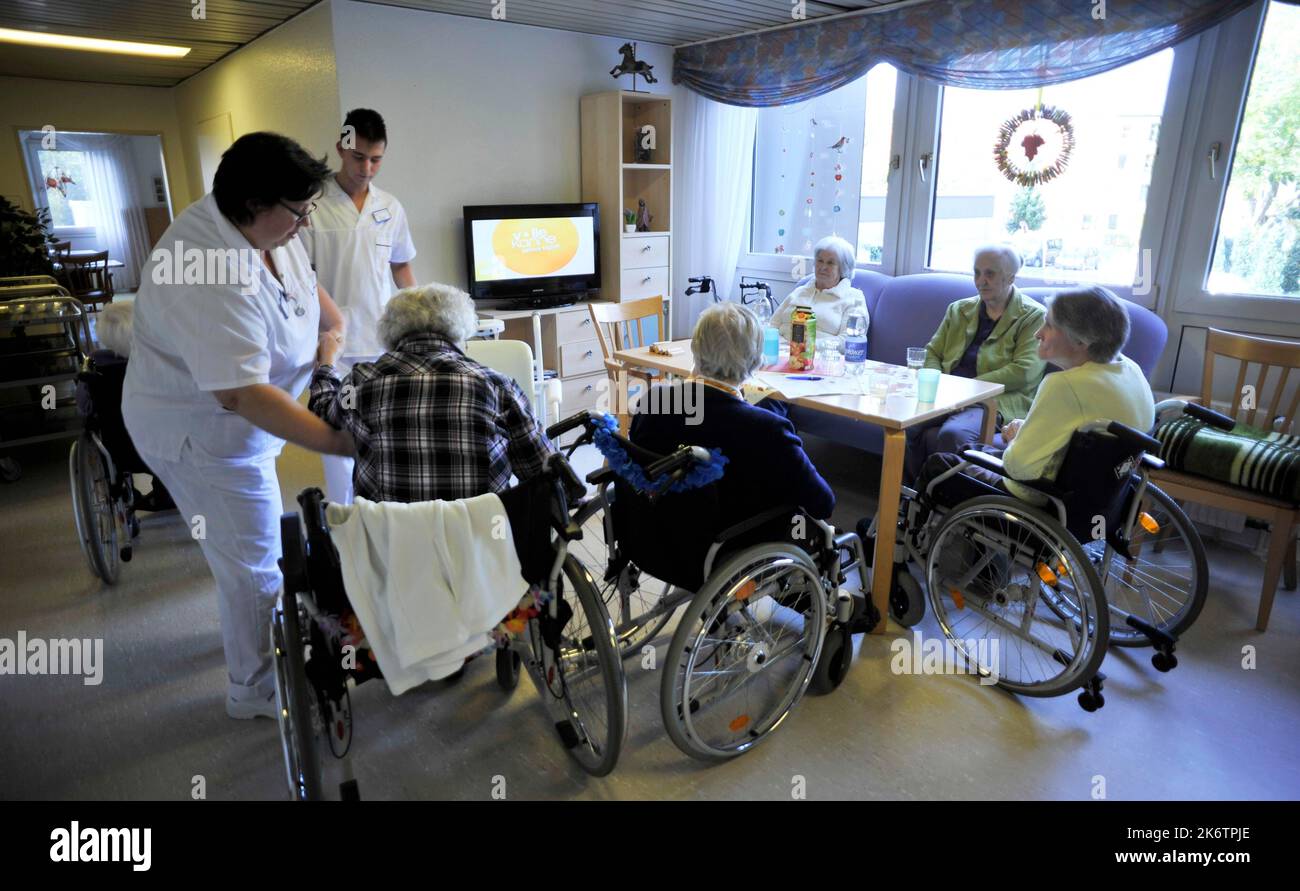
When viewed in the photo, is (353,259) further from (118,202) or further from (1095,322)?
(118,202)

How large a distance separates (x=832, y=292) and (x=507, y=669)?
2366mm

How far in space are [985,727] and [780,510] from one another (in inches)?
31.9

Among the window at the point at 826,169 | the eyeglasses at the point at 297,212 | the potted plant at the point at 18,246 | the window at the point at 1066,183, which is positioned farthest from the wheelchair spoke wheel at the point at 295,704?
the potted plant at the point at 18,246

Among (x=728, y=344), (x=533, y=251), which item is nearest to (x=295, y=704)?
(x=728, y=344)

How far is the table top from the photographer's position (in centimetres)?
235

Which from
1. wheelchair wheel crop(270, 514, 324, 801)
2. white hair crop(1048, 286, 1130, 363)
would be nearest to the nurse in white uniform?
wheelchair wheel crop(270, 514, 324, 801)

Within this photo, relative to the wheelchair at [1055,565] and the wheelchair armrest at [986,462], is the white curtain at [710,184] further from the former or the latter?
the wheelchair armrest at [986,462]

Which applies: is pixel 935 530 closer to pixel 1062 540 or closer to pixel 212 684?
pixel 1062 540

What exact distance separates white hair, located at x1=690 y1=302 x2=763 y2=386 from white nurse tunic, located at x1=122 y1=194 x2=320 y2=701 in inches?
38.4

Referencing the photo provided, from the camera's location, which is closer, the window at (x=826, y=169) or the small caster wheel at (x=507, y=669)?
the small caster wheel at (x=507, y=669)

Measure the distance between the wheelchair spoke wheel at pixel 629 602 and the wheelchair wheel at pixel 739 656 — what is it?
0.19 m

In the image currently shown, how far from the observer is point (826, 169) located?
4.66 meters

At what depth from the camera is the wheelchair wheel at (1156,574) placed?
2.21m

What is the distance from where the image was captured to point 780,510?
1.82 metres
